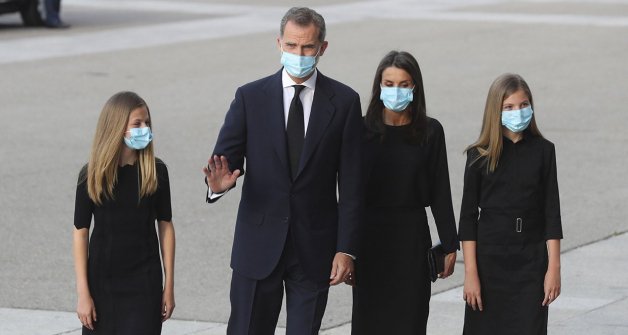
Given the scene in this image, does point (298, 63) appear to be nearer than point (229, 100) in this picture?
Yes

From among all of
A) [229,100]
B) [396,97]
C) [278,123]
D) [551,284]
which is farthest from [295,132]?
[229,100]

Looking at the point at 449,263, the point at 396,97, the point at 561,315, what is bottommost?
the point at 561,315

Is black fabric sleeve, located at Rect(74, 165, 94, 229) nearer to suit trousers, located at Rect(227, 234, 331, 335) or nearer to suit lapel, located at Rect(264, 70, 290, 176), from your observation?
suit trousers, located at Rect(227, 234, 331, 335)

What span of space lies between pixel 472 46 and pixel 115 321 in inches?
622

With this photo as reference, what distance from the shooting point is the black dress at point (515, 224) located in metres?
5.70

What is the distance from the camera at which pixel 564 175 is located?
1147cm

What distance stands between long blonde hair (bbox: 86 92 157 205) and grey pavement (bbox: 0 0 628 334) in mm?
1946

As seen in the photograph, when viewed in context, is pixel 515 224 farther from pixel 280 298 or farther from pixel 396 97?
pixel 280 298

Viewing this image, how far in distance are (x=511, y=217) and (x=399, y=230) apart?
0.48 meters

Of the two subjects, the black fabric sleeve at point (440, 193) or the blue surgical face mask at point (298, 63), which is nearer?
the blue surgical face mask at point (298, 63)

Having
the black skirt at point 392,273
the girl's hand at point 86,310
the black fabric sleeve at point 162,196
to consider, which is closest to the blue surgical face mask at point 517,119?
the black skirt at point 392,273

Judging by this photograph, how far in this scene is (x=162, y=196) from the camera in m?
5.39

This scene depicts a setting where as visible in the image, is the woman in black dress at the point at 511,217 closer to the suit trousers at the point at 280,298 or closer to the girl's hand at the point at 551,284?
the girl's hand at the point at 551,284

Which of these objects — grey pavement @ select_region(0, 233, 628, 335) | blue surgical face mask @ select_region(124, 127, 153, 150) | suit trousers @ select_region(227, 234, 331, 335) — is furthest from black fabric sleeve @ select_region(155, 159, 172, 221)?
grey pavement @ select_region(0, 233, 628, 335)
